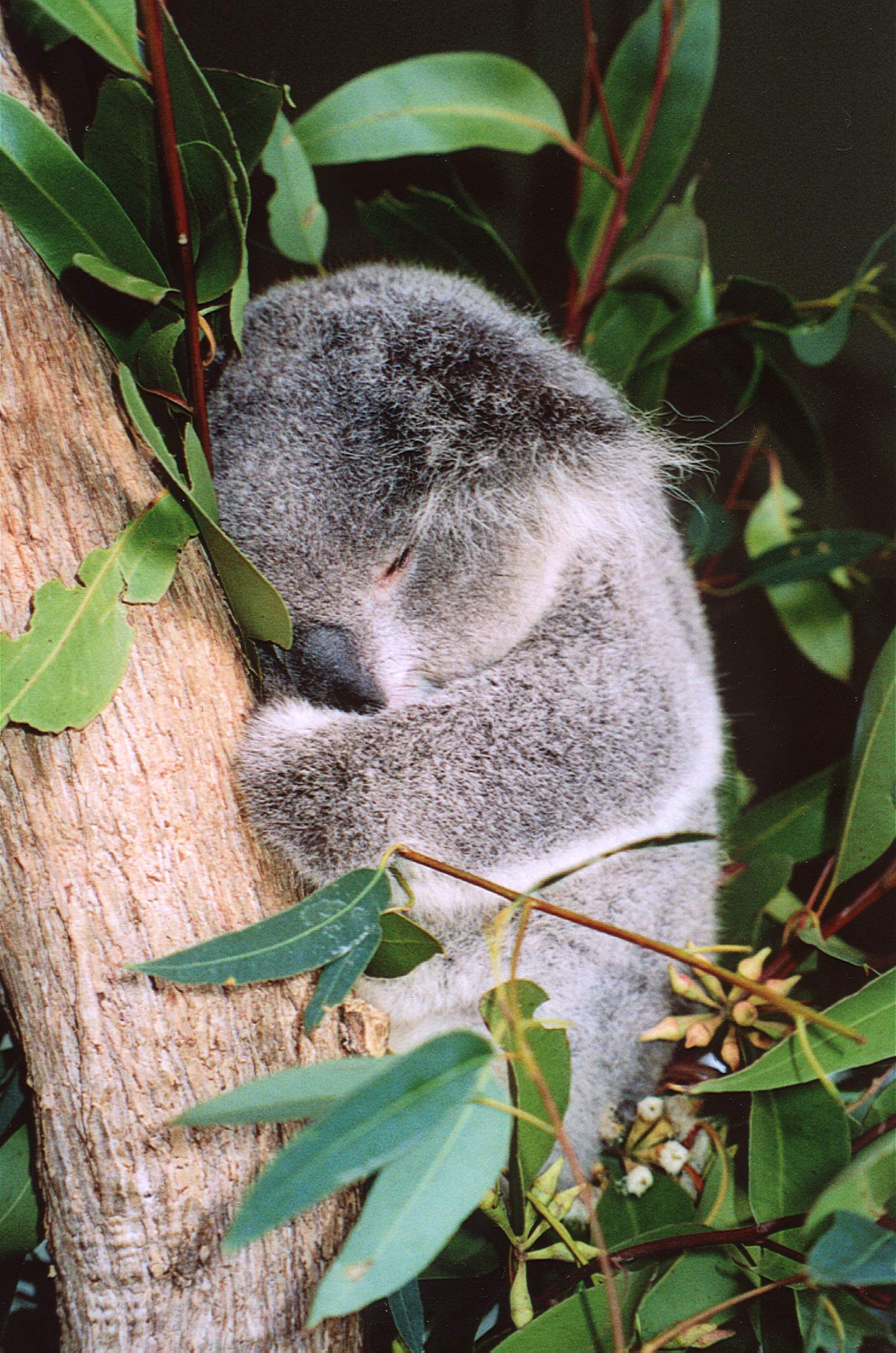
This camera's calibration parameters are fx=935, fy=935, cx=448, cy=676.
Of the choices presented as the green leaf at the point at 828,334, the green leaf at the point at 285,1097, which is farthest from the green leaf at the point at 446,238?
the green leaf at the point at 285,1097

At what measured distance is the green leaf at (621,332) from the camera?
1.55 meters

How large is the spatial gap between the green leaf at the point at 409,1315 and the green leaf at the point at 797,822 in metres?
0.90

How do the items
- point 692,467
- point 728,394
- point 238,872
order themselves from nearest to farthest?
point 238,872
point 692,467
point 728,394

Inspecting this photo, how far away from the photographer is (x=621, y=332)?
1566 mm

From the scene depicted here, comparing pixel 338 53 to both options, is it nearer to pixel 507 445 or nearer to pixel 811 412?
pixel 507 445

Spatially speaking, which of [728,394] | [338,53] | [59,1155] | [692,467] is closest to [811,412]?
[728,394]

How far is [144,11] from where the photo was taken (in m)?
0.82

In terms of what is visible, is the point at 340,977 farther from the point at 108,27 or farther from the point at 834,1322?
the point at 108,27

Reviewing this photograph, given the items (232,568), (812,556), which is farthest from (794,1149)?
(812,556)

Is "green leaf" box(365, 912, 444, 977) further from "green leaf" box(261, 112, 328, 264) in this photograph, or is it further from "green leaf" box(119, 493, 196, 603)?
"green leaf" box(261, 112, 328, 264)

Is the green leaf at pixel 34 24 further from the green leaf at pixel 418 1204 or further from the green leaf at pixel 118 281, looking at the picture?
the green leaf at pixel 418 1204

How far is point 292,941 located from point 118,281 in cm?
63

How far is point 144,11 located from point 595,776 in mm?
924

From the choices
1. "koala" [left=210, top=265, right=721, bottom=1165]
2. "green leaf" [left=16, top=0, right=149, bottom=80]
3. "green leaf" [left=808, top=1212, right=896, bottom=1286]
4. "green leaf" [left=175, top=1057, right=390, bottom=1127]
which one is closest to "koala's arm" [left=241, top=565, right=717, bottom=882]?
"koala" [left=210, top=265, right=721, bottom=1165]
